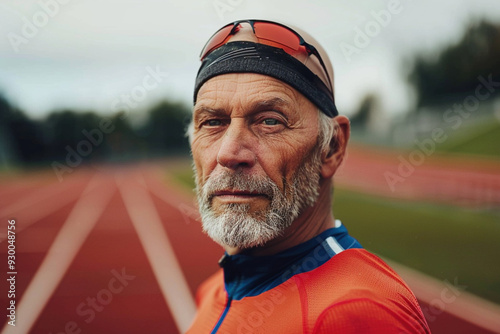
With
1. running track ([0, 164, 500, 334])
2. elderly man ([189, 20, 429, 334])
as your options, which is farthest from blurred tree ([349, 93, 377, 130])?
elderly man ([189, 20, 429, 334])

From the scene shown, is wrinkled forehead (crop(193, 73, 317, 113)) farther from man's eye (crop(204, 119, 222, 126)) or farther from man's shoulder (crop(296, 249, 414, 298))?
man's shoulder (crop(296, 249, 414, 298))

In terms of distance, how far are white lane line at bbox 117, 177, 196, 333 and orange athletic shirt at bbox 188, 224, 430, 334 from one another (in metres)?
4.36

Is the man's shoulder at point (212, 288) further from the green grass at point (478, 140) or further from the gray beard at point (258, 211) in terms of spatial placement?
the green grass at point (478, 140)

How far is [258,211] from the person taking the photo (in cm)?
173

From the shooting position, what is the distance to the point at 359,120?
5647 centimetres

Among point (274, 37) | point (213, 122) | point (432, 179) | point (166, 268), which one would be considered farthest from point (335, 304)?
point (432, 179)

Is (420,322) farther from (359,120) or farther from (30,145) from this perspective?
(30,145)

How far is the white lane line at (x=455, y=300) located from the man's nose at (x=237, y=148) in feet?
22.3

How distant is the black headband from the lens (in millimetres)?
1734

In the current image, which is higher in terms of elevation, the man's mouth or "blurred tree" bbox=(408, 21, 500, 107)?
the man's mouth

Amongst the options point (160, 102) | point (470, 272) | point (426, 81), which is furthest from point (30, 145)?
point (470, 272)

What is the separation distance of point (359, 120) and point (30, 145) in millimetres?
40168

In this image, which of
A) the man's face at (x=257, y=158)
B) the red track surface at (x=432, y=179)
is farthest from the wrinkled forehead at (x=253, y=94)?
the red track surface at (x=432, y=179)

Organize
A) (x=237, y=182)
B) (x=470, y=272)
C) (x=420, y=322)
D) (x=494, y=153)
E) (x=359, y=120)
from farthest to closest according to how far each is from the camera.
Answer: (x=359, y=120)
(x=494, y=153)
(x=470, y=272)
(x=237, y=182)
(x=420, y=322)
